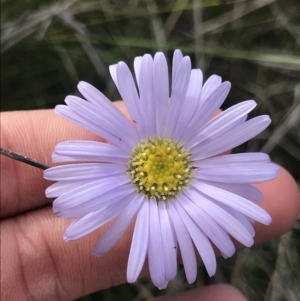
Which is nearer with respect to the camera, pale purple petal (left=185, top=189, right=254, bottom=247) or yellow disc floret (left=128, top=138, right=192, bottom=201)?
pale purple petal (left=185, top=189, right=254, bottom=247)

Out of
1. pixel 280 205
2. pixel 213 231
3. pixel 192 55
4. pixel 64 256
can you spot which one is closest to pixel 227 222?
pixel 213 231

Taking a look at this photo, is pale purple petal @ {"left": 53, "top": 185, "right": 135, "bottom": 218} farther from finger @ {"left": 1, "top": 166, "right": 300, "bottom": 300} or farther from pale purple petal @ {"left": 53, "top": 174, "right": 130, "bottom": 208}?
finger @ {"left": 1, "top": 166, "right": 300, "bottom": 300}

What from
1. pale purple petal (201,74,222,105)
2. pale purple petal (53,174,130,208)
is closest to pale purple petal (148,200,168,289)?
pale purple petal (53,174,130,208)

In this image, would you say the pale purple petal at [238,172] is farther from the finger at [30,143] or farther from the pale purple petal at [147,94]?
the finger at [30,143]

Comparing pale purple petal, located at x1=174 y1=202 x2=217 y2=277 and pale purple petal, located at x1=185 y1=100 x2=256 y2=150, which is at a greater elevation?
pale purple petal, located at x1=185 y1=100 x2=256 y2=150

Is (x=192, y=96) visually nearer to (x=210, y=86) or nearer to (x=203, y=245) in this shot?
(x=210, y=86)

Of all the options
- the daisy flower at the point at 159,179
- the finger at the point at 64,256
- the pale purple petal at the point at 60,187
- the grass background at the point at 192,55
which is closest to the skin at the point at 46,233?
the finger at the point at 64,256

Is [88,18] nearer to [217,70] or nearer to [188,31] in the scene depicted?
[188,31]

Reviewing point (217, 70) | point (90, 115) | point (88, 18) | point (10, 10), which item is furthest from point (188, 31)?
point (90, 115)
